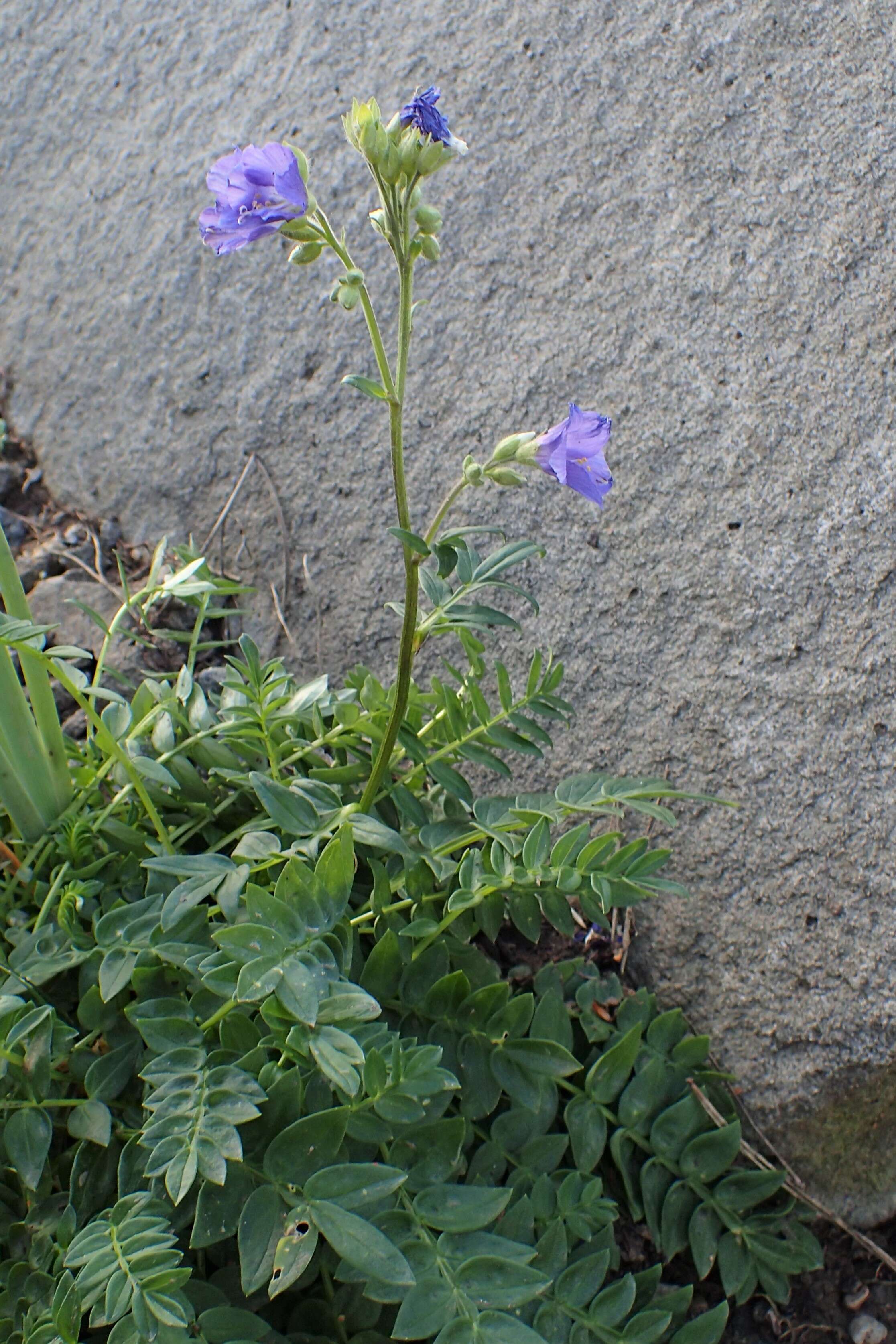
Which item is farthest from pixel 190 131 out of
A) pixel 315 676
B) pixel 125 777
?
pixel 125 777

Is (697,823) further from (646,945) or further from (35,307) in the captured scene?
(35,307)

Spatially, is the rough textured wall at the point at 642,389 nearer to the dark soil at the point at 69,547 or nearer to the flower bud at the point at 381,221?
the dark soil at the point at 69,547

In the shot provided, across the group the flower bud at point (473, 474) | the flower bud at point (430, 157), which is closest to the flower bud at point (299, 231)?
the flower bud at point (430, 157)

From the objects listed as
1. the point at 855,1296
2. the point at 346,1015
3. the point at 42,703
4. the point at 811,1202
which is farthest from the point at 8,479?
the point at 855,1296

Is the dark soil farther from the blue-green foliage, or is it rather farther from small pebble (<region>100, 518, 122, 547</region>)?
the blue-green foliage

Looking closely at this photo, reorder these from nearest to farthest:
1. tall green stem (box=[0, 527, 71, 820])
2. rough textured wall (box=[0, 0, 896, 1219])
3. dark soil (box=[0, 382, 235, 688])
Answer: tall green stem (box=[0, 527, 71, 820]) < rough textured wall (box=[0, 0, 896, 1219]) < dark soil (box=[0, 382, 235, 688])

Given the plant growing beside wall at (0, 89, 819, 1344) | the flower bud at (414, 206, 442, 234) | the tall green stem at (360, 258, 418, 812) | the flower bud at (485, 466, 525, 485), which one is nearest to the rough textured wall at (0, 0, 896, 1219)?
the plant growing beside wall at (0, 89, 819, 1344)

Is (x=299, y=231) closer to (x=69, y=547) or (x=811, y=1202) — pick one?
(x=69, y=547)
